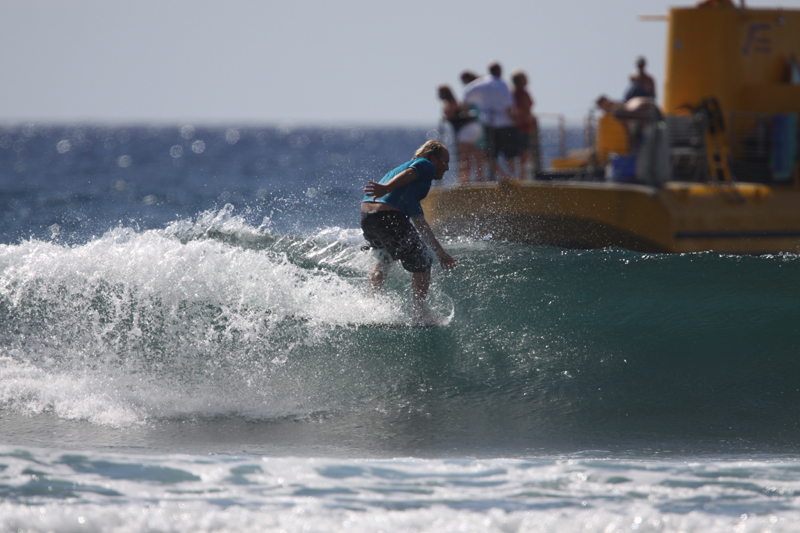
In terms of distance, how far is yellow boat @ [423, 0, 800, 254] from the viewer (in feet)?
24.4

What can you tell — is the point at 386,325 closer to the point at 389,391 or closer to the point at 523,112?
the point at 389,391

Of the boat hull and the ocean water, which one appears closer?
the ocean water

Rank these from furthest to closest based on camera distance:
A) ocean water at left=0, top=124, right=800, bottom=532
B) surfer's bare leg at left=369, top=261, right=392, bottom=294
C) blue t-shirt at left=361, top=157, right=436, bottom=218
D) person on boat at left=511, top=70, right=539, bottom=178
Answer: person on boat at left=511, top=70, right=539, bottom=178, surfer's bare leg at left=369, top=261, right=392, bottom=294, blue t-shirt at left=361, top=157, right=436, bottom=218, ocean water at left=0, top=124, right=800, bottom=532

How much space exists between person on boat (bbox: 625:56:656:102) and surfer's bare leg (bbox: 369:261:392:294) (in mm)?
5556

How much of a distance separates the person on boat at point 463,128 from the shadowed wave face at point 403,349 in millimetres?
2296

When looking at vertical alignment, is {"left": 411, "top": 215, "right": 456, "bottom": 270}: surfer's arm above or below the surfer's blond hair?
below

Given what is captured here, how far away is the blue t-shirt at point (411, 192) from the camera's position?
486 cm

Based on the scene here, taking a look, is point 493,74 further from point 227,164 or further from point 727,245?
point 227,164

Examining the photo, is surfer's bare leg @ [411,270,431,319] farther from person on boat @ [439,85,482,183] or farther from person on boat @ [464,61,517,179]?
person on boat @ [439,85,482,183]

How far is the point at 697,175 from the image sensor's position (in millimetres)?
8383

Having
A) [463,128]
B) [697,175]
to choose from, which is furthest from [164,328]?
[697,175]

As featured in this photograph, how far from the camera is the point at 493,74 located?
27.4 ft

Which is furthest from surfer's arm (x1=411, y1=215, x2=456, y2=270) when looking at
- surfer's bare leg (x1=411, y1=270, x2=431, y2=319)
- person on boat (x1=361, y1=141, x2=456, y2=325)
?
surfer's bare leg (x1=411, y1=270, x2=431, y2=319)

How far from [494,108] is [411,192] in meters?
3.68
